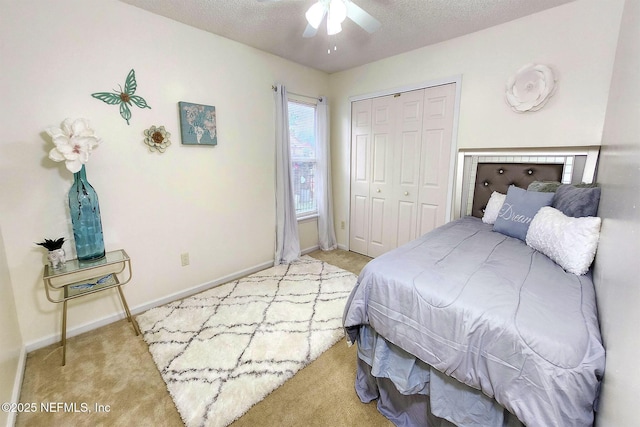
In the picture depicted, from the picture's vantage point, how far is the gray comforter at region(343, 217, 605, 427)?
31.6 inches

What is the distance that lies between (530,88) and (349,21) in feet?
5.08

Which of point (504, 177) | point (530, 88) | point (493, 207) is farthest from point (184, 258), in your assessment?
point (530, 88)

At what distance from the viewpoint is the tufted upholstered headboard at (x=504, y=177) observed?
2.14 metres

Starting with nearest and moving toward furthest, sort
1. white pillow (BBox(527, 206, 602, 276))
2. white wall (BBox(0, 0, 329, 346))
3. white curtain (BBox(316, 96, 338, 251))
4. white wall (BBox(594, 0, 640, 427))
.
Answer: white wall (BBox(594, 0, 640, 427)) < white pillow (BBox(527, 206, 602, 276)) < white wall (BBox(0, 0, 329, 346)) < white curtain (BBox(316, 96, 338, 251))

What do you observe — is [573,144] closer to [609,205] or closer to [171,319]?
[609,205]

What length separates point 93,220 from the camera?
187 cm

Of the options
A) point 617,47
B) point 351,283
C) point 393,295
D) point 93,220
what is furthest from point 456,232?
point 93,220

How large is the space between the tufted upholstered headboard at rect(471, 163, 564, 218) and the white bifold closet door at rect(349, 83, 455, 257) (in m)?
0.30

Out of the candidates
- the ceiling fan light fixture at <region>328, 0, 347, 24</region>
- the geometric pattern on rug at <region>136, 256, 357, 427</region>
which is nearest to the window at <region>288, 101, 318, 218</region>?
the geometric pattern on rug at <region>136, 256, 357, 427</region>

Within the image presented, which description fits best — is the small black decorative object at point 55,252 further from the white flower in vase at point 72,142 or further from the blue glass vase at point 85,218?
the white flower in vase at point 72,142

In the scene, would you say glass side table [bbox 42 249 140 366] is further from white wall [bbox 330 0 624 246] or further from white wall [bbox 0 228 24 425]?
white wall [bbox 330 0 624 246]

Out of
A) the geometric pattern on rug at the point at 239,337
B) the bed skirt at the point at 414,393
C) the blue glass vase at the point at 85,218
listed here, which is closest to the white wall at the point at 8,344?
the blue glass vase at the point at 85,218

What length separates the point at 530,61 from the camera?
2146 mm

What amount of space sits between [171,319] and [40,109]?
5.57 ft
